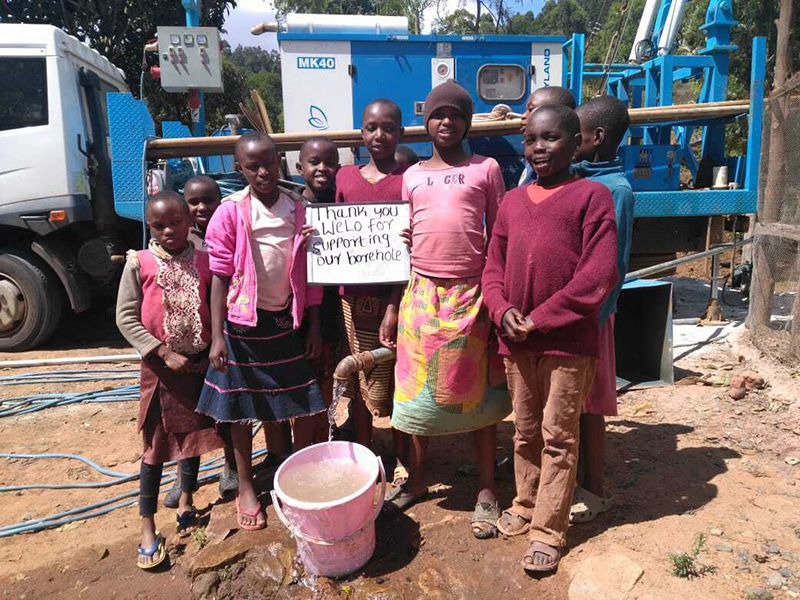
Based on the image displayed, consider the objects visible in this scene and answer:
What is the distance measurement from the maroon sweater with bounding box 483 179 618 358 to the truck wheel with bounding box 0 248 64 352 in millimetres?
4840

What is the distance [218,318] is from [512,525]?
1.49m

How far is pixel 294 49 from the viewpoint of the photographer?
5.46 meters

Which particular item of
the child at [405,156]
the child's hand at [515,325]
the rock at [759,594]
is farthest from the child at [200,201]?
the rock at [759,594]

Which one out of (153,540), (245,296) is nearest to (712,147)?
(245,296)

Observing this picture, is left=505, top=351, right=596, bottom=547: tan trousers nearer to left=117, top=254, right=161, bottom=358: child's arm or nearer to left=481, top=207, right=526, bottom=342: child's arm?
left=481, top=207, right=526, bottom=342: child's arm

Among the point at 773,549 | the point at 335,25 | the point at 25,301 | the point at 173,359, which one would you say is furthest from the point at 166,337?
the point at 335,25

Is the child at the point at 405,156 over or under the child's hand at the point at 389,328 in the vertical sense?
over

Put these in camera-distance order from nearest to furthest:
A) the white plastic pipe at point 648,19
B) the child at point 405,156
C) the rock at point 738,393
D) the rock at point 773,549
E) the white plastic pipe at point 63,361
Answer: the rock at point 773,549 → the child at point 405,156 → the rock at point 738,393 → the white plastic pipe at point 63,361 → the white plastic pipe at point 648,19

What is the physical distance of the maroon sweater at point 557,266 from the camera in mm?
2000

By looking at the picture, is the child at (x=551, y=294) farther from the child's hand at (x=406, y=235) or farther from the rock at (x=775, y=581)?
the rock at (x=775, y=581)

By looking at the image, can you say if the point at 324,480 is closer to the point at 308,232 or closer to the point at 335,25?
the point at 308,232

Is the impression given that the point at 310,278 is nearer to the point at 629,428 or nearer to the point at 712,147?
the point at 629,428

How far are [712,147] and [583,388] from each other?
497 cm

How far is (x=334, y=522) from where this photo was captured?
212cm
